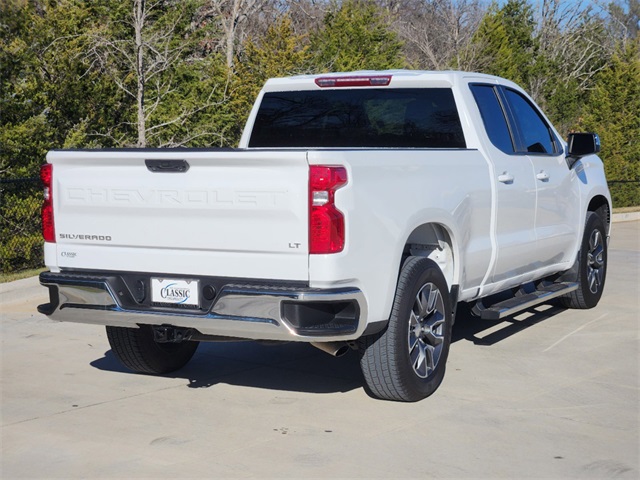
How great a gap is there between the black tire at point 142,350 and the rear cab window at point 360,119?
1868mm

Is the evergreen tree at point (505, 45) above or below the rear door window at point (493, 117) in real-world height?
above

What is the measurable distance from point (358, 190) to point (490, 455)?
1554 mm

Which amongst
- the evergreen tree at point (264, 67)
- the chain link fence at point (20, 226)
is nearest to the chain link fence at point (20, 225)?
the chain link fence at point (20, 226)

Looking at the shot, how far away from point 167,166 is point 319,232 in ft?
3.31

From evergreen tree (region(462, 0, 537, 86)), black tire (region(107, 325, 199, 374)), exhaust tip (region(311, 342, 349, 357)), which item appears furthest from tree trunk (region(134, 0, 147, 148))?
evergreen tree (region(462, 0, 537, 86))

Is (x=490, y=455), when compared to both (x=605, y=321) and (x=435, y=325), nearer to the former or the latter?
(x=435, y=325)

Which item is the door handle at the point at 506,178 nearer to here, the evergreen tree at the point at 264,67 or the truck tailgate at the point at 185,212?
the truck tailgate at the point at 185,212

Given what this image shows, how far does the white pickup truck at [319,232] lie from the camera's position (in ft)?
17.9

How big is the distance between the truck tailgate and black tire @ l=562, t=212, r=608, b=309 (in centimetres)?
456

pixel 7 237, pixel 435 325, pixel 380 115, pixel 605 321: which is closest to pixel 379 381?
pixel 435 325

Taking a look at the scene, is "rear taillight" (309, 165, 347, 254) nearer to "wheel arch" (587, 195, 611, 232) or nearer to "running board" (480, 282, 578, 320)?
"running board" (480, 282, 578, 320)

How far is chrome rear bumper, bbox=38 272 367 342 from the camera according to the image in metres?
5.44

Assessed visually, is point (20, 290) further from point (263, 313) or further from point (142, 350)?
point (263, 313)

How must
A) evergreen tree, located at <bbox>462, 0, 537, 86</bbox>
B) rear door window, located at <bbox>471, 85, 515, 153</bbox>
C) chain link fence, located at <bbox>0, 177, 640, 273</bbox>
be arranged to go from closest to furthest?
1. rear door window, located at <bbox>471, 85, 515, 153</bbox>
2. chain link fence, located at <bbox>0, 177, 640, 273</bbox>
3. evergreen tree, located at <bbox>462, 0, 537, 86</bbox>
